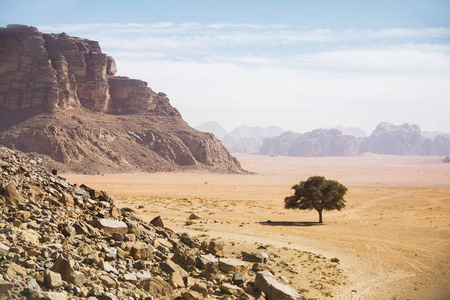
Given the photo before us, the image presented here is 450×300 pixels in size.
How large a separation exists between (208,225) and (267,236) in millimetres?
5746

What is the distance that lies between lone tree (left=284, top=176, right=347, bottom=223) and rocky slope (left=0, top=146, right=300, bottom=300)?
2066cm

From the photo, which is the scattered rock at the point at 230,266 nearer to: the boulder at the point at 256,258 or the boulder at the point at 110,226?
the boulder at the point at 256,258

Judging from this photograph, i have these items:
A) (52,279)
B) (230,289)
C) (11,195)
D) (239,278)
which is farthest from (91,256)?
(239,278)

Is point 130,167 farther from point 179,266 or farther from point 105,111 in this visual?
point 179,266

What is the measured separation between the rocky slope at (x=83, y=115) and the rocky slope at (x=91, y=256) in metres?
81.3

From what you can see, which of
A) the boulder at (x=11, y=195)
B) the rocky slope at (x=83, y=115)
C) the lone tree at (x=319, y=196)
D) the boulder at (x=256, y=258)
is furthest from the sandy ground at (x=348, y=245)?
the rocky slope at (x=83, y=115)

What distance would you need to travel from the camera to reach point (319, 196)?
38.4 m

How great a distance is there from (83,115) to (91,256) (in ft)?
358

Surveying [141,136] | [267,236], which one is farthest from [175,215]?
[141,136]

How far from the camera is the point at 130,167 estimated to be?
10631cm

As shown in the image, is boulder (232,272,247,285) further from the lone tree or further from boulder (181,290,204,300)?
the lone tree

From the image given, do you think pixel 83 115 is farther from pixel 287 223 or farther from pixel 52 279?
pixel 52 279

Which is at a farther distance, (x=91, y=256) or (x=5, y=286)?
(x=91, y=256)

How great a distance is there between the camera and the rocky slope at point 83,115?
9769 centimetres
